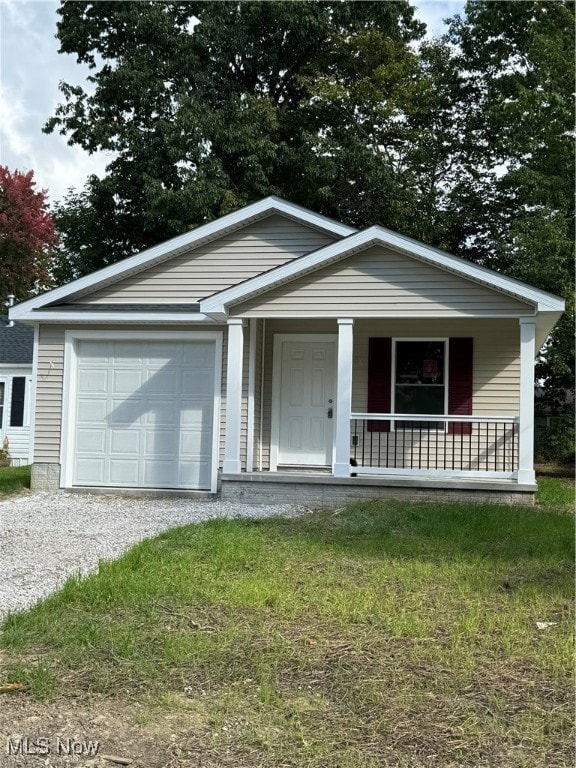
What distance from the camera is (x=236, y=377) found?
9641mm

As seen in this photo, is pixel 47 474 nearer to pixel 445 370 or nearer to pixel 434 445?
pixel 434 445

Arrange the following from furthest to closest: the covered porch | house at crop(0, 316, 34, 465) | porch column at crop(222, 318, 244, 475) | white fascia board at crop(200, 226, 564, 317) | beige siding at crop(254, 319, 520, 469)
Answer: house at crop(0, 316, 34, 465) < beige siding at crop(254, 319, 520, 469) < porch column at crop(222, 318, 244, 475) < the covered porch < white fascia board at crop(200, 226, 564, 317)

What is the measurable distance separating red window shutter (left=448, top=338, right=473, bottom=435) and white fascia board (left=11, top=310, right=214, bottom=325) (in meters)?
3.73

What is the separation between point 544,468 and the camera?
17.6 meters

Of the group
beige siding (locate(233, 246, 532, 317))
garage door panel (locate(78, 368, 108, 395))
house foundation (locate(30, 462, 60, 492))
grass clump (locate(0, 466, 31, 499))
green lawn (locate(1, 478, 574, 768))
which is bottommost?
green lawn (locate(1, 478, 574, 768))

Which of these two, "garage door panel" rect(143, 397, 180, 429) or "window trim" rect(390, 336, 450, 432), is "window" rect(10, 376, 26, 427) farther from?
"window trim" rect(390, 336, 450, 432)

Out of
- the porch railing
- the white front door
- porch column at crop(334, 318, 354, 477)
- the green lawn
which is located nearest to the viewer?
the green lawn

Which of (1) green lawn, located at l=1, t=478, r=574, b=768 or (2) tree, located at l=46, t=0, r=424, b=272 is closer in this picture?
(1) green lawn, located at l=1, t=478, r=574, b=768

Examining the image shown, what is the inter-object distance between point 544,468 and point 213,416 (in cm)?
1068

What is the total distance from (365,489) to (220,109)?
14890 mm

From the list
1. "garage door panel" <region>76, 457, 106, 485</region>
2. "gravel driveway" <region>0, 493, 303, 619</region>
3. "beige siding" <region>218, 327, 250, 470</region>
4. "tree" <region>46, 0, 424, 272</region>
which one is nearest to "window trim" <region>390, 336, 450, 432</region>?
"beige siding" <region>218, 327, 250, 470</region>

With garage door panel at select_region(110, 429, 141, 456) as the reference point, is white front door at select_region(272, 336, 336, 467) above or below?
above

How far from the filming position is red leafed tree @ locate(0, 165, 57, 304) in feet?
107

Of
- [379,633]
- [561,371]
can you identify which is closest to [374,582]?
[379,633]
